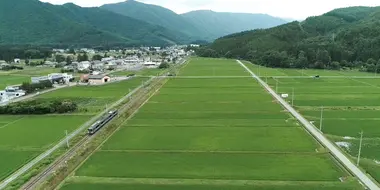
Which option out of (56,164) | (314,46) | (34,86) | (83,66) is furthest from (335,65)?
(56,164)

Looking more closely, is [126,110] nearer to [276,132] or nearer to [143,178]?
[276,132]

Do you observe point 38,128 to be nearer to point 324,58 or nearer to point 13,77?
point 13,77

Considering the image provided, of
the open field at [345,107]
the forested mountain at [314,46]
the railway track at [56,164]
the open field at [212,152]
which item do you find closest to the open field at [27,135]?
the railway track at [56,164]

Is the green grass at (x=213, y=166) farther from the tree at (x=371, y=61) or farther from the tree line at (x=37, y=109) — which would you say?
the tree at (x=371, y=61)

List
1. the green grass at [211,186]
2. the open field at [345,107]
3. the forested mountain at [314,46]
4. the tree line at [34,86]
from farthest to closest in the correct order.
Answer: the forested mountain at [314,46]
the tree line at [34,86]
the open field at [345,107]
the green grass at [211,186]

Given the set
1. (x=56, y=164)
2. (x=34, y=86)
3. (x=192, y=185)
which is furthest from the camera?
(x=34, y=86)

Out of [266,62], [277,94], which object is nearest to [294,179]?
[277,94]
